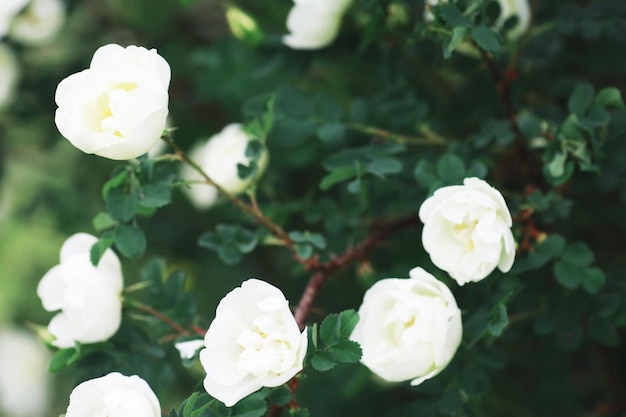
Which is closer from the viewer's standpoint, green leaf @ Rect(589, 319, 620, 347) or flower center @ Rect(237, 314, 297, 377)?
flower center @ Rect(237, 314, 297, 377)

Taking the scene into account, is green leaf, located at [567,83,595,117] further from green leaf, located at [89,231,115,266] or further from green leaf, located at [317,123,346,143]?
green leaf, located at [89,231,115,266]

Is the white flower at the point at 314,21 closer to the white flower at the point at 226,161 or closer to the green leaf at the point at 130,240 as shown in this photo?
the white flower at the point at 226,161

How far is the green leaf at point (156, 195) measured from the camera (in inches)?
26.9

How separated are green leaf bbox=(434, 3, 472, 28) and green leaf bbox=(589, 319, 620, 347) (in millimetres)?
344

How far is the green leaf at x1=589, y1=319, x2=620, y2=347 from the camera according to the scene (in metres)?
0.77

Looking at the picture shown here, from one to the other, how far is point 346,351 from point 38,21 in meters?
0.83

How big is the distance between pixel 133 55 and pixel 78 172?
2.99 ft

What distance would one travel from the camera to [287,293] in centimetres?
124

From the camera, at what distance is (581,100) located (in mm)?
767

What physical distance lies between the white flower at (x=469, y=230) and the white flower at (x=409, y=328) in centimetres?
3

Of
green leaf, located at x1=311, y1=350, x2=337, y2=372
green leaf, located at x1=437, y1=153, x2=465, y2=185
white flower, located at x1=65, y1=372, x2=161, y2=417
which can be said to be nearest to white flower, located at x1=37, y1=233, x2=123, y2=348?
white flower, located at x1=65, y1=372, x2=161, y2=417

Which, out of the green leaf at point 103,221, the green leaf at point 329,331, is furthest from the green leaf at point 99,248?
the green leaf at point 329,331

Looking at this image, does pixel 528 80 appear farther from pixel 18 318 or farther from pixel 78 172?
pixel 18 318

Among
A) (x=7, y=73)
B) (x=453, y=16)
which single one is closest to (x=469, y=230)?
(x=453, y=16)
